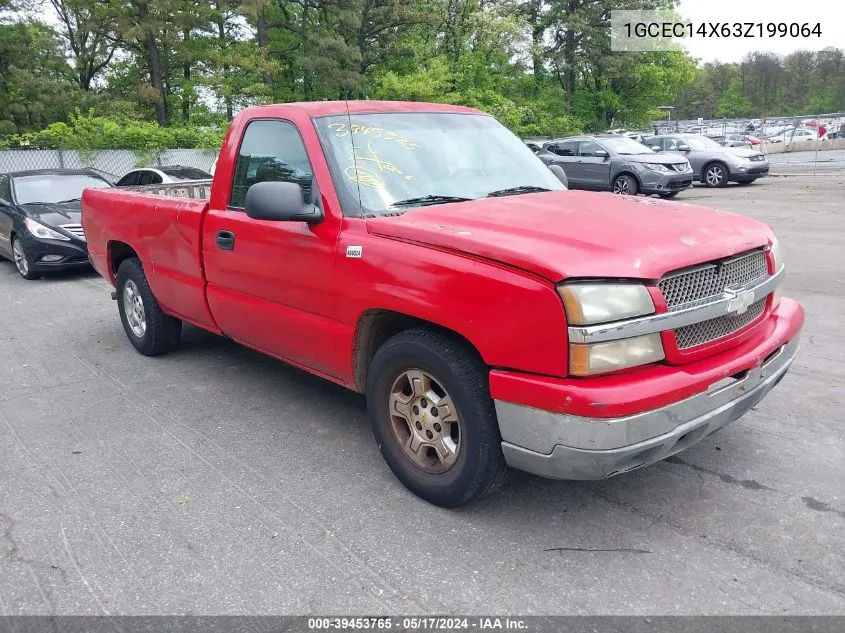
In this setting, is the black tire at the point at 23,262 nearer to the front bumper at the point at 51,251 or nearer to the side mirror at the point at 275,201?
the front bumper at the point at 51,251

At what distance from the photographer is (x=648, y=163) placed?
17844 mm

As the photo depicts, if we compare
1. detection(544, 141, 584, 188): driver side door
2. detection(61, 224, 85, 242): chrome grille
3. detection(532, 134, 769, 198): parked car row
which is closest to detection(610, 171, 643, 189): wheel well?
detection(532, 134, 769, 198): parked car row

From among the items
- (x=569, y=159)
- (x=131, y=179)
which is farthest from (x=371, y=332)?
(x=569, y=159)

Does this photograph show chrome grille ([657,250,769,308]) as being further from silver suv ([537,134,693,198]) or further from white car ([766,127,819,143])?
white car ([766,127,819,143])

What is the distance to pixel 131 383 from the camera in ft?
17.6

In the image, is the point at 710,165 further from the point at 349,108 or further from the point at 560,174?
the point at 349,108

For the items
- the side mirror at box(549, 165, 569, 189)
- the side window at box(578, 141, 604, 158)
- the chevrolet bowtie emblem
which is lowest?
the chevrolet bowtie emblem

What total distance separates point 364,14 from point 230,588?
3202 centimetres

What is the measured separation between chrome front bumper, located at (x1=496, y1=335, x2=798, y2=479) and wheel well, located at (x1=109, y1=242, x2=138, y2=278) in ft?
14.4

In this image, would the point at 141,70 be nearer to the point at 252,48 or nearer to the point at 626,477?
the point at 252,48

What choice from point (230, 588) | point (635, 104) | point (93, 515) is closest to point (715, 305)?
point (230, 588)

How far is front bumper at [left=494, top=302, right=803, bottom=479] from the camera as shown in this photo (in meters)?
2.68

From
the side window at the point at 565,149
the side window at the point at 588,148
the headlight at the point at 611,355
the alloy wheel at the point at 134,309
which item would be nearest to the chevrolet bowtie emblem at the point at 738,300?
the headlight at the point at 611,355

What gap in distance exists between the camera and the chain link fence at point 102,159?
2073cm
